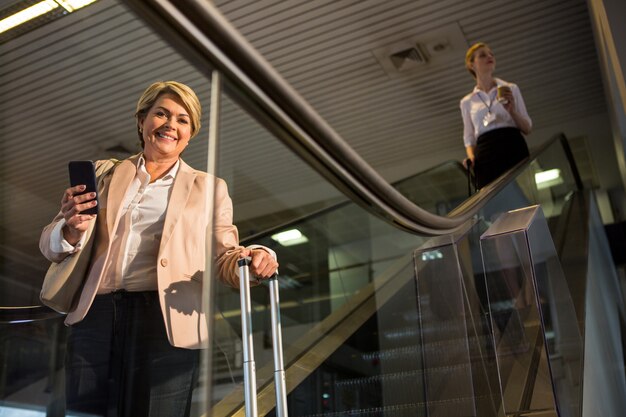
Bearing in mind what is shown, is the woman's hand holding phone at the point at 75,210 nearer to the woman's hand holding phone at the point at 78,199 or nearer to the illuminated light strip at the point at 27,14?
the woman's hand holding phone at the point at 78,199

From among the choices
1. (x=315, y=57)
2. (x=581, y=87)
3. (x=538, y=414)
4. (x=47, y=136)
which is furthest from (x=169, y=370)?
(x=581, y=87)

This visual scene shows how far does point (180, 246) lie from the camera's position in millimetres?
1424

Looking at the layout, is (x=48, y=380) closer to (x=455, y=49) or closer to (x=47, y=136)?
(x=47, y=136)

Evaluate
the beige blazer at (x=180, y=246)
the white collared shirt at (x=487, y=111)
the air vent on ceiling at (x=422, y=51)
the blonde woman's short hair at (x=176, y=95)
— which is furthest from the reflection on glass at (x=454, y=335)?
the air vent on ceiling at (x=422, y=51)

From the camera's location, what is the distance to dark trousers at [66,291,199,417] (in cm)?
130

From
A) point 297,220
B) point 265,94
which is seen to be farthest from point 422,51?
point 265,94

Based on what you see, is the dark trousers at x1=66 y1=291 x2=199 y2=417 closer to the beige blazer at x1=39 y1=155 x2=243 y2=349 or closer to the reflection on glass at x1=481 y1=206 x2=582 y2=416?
the beige blazer at x1=39 y1=155 x2=243 y2=349

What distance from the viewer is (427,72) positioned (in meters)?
7.49

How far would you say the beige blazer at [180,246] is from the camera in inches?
53.6

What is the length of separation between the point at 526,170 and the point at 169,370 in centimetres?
451

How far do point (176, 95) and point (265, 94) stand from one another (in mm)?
222

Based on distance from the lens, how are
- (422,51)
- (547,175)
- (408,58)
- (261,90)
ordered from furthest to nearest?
1. (408,58)
2. (422,51)
3. (547,175)
4. (261,90)

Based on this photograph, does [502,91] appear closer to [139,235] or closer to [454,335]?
[454,335]

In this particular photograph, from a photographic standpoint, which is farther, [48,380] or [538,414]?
[538,414]
